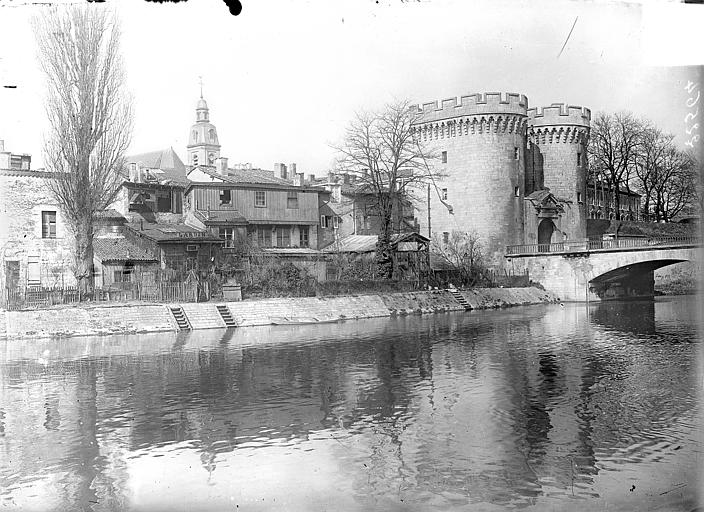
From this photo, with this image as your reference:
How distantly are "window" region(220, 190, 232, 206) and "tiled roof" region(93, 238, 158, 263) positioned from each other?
4.33 metres

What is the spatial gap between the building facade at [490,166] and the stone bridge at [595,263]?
2.45 metres

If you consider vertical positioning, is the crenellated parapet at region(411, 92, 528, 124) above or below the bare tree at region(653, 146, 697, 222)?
above

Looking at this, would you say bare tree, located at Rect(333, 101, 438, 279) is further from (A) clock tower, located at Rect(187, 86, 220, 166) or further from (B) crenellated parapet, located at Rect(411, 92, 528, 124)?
(A) clock tower, located at Rect(187, 86, 220, 166)

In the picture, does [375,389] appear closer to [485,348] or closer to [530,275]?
[485,348]

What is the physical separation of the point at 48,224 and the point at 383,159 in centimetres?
1653

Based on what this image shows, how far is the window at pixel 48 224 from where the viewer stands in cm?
3381

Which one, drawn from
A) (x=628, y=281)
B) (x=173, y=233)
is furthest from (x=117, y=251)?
(x=628, y=281)

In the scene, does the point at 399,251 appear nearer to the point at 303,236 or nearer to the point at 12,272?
the point at 303,236

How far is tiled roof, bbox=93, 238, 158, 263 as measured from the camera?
34469mm

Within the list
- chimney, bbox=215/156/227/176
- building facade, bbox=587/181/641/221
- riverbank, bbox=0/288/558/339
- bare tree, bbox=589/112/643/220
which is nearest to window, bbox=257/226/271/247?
chimney, bbox=215/156/227/176

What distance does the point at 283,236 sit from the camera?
122ft

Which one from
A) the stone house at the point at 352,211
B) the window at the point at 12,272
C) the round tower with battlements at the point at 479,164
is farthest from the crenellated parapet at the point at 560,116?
the window at the point at 12,272

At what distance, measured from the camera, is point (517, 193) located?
49.1 m

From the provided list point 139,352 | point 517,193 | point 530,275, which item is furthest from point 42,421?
point 517,193
